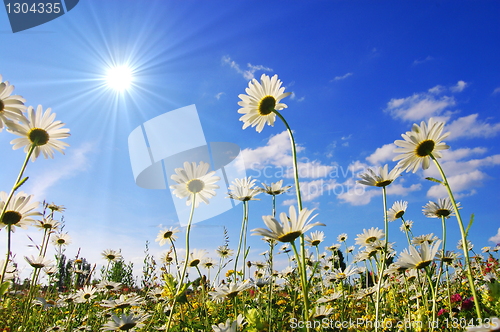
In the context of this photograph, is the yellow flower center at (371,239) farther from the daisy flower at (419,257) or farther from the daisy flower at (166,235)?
the daisy flower at (166,235)

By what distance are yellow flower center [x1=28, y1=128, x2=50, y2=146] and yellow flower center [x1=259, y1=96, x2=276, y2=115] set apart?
1632mm

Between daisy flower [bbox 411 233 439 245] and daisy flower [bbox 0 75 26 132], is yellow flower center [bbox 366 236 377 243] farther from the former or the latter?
daisy flower [bbox 0 75 26 132]

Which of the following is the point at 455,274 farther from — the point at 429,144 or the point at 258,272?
the point at 429,144

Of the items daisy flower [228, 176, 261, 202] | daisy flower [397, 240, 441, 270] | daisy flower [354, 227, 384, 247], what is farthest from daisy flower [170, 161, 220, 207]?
daisy flower [354, 227, 384, 247]

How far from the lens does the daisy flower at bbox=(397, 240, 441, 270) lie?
2.14 metres

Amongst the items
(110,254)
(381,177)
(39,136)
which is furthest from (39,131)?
(110,254)

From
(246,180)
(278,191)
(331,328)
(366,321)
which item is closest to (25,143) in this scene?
(246,180)

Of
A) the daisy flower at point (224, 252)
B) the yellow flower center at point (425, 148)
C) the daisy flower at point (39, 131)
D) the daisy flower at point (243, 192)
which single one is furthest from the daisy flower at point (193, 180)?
the daisy flower at point (224, 252)

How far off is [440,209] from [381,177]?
31.0 inches

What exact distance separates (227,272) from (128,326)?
2.52 m

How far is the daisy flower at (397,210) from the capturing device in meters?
3.57

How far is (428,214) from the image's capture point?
299 cm

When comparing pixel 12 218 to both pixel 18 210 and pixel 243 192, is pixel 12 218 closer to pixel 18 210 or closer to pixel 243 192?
pixel 18 210

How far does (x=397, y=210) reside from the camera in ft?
11.8
